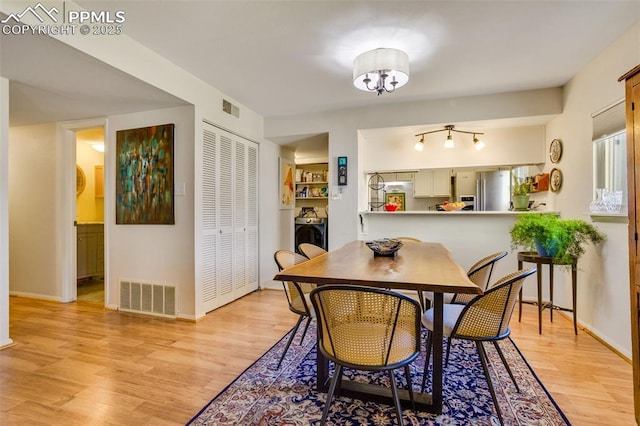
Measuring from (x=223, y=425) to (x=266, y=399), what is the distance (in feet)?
0.94

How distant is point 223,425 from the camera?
160cm

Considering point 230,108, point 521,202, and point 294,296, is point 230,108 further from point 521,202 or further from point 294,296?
point 521,202

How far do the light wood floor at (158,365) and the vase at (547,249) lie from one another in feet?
2.29

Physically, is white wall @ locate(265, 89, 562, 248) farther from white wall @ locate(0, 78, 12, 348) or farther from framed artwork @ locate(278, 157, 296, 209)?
white wall @ locate(0, 78, 12, 348)

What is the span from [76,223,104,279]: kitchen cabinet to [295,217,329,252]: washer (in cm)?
317

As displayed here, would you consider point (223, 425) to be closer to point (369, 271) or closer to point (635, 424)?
point (369, 271)

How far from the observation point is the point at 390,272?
1694 millimetres

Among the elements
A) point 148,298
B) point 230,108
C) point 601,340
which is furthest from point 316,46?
point 601,340

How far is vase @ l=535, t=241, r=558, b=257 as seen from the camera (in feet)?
9.14

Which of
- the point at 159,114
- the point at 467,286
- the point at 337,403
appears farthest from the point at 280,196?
the point at 467,286

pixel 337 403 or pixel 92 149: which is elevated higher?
pixel 92 149

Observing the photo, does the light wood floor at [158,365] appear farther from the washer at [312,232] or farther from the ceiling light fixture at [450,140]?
the washer at [312,232]

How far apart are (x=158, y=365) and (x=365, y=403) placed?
1476 mm

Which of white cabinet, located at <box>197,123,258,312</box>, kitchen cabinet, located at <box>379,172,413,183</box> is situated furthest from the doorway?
kitchen cabinet, located at <box>379,172,413,183</box>
